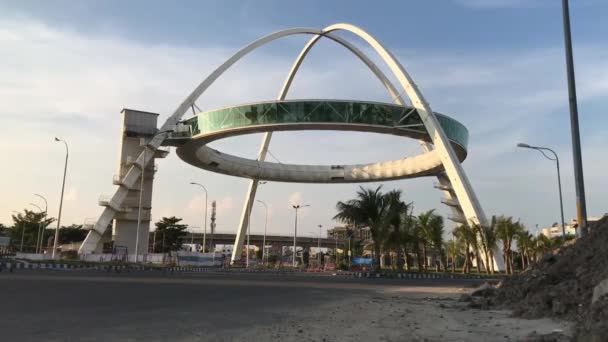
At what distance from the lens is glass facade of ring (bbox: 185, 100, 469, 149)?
55.5 meters

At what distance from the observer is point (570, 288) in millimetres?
10906

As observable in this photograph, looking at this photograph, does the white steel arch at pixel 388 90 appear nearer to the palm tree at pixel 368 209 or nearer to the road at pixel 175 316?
the palm tree at pixel 368 209

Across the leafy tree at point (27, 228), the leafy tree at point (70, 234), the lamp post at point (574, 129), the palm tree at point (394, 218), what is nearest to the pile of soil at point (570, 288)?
the lamp post at point (574, 129)

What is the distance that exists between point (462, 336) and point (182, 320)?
5.49 m

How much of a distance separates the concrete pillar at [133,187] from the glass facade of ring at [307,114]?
8.77 metres

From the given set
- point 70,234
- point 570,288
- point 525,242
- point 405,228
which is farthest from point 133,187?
point 70,234

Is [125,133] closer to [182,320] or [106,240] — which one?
[106,240]

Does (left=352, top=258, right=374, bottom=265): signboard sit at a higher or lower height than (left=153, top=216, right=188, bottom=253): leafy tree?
lower

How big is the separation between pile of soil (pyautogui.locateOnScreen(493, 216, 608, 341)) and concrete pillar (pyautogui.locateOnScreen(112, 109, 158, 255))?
172 ft

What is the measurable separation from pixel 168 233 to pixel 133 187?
139 ft

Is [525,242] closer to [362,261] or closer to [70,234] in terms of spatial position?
[362,261]

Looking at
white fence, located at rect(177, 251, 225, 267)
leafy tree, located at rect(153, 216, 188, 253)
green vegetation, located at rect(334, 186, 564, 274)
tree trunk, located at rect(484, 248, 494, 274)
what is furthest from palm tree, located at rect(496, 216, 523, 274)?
leafy tree, located at rect(153, 216, 188, 253)

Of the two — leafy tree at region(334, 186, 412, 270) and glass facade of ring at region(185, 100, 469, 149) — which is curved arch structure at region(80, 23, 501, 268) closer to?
glass facade of ring at region(185, 100, 469, 149)

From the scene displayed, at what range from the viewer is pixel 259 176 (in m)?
70.6
